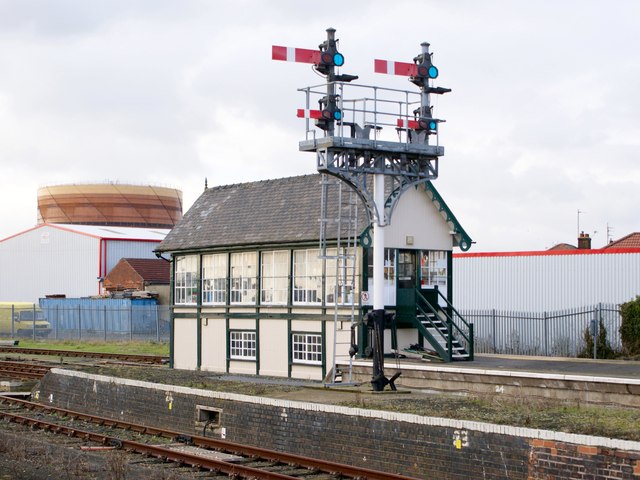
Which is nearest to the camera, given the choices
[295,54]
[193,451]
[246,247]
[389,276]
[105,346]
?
[193,451]

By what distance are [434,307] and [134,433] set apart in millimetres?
8818

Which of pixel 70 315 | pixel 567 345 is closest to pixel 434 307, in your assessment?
pixel 567 345

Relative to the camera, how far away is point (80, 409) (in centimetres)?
2283

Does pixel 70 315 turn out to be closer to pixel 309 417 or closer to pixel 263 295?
pixel 263 295

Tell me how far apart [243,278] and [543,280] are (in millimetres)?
11692

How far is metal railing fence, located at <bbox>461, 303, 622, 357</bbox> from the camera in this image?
2884cm

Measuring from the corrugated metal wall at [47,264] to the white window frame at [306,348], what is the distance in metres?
40.6

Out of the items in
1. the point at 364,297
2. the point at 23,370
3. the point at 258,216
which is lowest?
the point at 23,370

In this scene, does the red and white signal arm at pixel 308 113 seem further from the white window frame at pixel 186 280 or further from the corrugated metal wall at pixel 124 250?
the corrugated metal wall at pixel 124 250

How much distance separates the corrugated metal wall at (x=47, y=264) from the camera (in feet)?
211

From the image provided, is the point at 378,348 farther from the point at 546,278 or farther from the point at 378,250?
the point at 546,278

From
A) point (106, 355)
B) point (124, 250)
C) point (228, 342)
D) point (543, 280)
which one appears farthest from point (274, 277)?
point (124, 250)

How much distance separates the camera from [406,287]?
24.0 m

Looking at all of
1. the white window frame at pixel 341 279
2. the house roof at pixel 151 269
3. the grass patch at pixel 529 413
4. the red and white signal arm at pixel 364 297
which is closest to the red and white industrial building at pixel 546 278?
the white window frame at pixel 341 279
